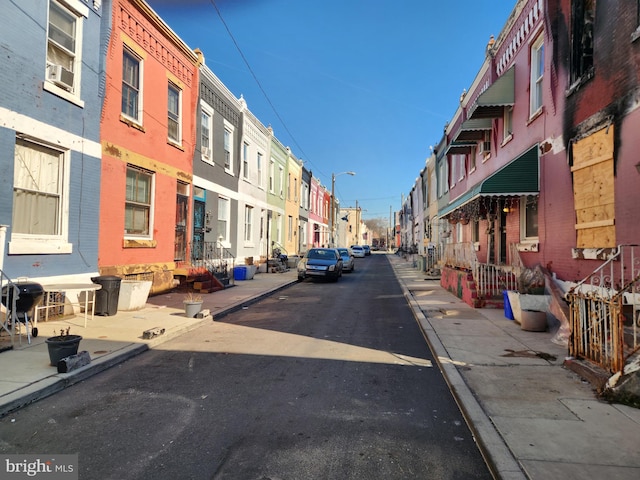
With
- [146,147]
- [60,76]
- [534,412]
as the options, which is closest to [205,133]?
[146,147]

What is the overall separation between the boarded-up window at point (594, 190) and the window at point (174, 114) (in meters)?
11.6

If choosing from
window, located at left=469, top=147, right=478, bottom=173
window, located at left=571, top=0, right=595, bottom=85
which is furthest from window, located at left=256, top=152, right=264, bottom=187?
window, located at left=571, top=0, right=595, bottom=85

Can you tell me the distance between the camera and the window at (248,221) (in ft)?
70.8

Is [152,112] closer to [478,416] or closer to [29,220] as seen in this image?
[29,220]

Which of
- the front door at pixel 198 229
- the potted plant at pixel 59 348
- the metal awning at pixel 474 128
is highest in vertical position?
the metal awning at pixel 474 128

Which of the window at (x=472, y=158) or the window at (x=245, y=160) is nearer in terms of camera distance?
the window at (x=472, y=158)

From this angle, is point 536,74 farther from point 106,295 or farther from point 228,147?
point 228,147

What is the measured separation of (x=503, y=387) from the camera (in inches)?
203

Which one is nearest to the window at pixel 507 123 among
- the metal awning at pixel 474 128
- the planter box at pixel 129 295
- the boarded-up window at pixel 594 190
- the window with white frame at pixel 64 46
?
the metal awning at pixel 474 128

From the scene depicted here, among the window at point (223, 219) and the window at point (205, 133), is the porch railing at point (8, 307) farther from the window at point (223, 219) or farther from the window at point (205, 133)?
the window at point (223, 219)

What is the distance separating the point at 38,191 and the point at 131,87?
4.50m

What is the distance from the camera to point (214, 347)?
7.33 meters

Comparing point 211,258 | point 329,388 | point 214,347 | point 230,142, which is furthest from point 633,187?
point 230,142

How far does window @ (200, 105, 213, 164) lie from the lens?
1620 centimetres
